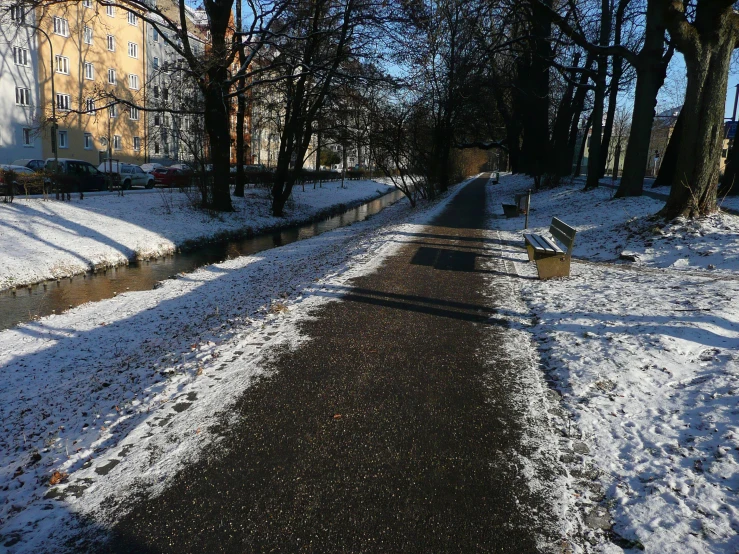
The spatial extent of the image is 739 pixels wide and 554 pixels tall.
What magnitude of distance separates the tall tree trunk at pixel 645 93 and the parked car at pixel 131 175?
26350 mm

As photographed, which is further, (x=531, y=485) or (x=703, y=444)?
(x=703, y=444)

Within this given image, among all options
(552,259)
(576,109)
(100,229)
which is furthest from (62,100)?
(552,259)

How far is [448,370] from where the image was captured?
17.4 ft

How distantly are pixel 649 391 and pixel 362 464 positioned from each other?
2.63 m

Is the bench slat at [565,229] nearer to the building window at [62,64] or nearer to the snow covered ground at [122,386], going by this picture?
the snow covered ground at [122,386]

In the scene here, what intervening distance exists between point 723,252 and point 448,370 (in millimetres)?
7325

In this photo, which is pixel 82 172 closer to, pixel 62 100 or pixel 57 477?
pixel 62 100

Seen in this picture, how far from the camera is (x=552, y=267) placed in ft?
29.5

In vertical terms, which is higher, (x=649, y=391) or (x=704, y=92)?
(x=704, y=92)

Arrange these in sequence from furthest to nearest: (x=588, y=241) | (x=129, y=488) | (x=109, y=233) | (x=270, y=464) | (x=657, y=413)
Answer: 1. (x=109, y=233)
2. (x=588, y=241)
3. (x=657, y=413)
4. (x=270, y=464)
5. (x=129, y=488)

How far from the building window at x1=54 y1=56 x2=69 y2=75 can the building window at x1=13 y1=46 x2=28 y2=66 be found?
2.79 metres

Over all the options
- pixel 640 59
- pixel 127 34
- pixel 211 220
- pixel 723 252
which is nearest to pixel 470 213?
pixel 640 59

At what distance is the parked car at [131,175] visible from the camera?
31.8m

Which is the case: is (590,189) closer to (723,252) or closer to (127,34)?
(723,252)
